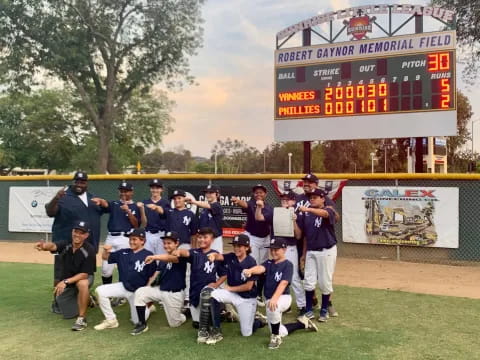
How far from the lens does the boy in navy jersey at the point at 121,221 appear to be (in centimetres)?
686

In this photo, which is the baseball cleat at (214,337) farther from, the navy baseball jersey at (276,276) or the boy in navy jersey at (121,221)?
the boy in navy jersey at (121,221)

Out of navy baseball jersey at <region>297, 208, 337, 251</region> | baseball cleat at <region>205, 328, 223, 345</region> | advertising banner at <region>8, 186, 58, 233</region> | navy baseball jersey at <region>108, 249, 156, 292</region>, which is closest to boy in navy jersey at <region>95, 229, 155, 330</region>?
navy baseball jersey at <region>108, 249, 156, 292</region>

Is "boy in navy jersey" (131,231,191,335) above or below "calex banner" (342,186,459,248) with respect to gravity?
below

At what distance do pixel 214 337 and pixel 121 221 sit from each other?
270 cm

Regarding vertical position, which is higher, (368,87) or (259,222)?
(368,87)

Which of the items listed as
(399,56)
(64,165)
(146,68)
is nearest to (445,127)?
(399,56)

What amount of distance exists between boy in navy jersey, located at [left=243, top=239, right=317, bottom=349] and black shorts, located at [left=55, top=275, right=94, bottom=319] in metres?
2.36

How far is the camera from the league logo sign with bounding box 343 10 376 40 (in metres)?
13.4

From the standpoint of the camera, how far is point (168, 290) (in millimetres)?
5500

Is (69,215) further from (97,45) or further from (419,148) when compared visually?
(97,45)

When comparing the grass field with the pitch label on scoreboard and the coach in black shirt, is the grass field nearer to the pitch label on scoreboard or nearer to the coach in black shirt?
the coach in black shirt

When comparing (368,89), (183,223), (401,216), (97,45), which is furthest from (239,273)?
(97,45)

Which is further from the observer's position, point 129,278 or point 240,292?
point 129,278

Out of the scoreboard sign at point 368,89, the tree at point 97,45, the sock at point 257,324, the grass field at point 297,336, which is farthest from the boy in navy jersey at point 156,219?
the tree at point 97,45
